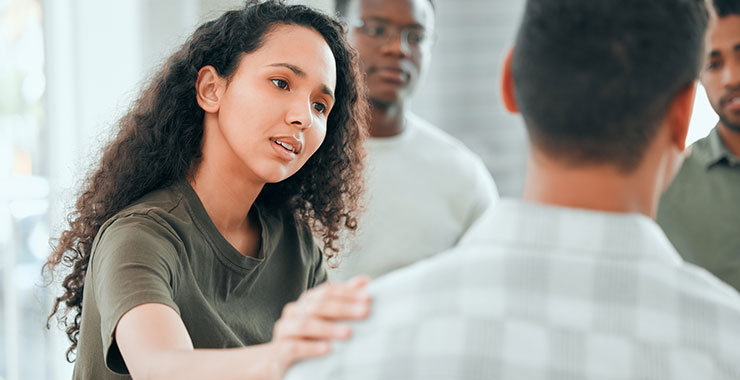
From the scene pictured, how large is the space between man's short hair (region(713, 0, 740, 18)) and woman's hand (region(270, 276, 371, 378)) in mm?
1132

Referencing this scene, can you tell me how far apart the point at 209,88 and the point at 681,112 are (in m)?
0.90

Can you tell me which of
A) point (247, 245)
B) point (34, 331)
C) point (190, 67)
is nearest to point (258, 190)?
point (247, 245)

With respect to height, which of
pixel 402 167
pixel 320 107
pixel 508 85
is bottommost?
pixel 402 167

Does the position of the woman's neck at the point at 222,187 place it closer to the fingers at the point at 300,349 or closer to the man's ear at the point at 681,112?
the fingers at the point at 300,349

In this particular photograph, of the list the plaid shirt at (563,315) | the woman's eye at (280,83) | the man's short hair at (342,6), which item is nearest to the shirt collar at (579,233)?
the plaid shirt at (563,315)

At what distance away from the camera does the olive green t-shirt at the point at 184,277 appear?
119 centimetres

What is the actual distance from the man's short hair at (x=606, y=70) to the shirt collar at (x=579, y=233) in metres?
0.06

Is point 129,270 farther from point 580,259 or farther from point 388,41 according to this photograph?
point 388,41

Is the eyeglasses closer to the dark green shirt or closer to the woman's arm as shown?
the dark green shirt

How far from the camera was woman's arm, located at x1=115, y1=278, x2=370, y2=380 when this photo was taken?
2.86 feet

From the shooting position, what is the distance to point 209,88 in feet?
4.94

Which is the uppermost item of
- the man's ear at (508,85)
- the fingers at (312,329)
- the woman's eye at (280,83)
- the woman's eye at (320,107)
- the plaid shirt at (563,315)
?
the man's ear at (508,85)

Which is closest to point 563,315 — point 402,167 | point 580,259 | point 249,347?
point 580,259

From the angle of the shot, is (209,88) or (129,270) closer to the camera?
(129,270)
